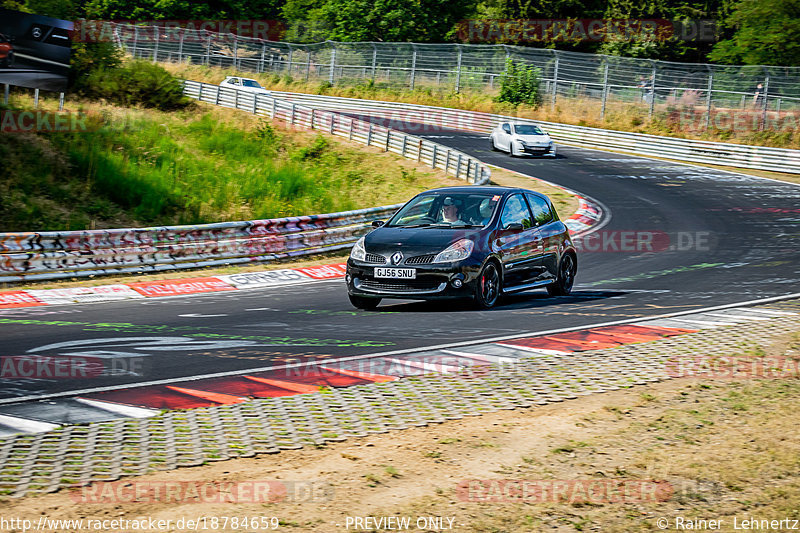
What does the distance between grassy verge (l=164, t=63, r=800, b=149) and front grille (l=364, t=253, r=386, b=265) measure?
32.9m

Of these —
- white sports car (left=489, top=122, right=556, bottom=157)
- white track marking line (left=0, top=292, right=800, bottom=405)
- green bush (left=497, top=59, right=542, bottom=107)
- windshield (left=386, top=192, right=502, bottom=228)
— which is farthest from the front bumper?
green bush (left=497, top=59, right=542, bottom=107)

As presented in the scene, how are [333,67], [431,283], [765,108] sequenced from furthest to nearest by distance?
[333,67], [765,108], [431,283]

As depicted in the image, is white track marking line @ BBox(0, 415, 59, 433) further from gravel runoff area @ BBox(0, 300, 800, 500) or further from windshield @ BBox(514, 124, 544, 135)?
windshield @ BBox(514, 124, 544, 135)

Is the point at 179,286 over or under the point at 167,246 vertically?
under

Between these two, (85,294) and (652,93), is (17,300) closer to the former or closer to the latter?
(85,294)

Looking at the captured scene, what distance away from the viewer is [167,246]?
55.5 ft

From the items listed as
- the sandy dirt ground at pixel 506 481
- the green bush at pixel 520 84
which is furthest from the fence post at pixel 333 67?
the sandy dirt ground at pixel 506 481

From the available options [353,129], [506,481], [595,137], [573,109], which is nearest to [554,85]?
[573,109]

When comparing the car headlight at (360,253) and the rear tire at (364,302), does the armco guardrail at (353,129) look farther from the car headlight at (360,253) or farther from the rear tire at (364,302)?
the car headlight at (360,253)

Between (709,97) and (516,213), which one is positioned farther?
(709,97)

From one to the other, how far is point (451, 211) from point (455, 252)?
118 centimetres

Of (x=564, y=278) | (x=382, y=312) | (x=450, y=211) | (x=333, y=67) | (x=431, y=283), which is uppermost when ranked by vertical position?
(x=333, y=67)

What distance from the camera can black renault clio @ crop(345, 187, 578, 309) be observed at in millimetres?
11570

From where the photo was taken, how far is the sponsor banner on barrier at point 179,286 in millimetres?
14836
